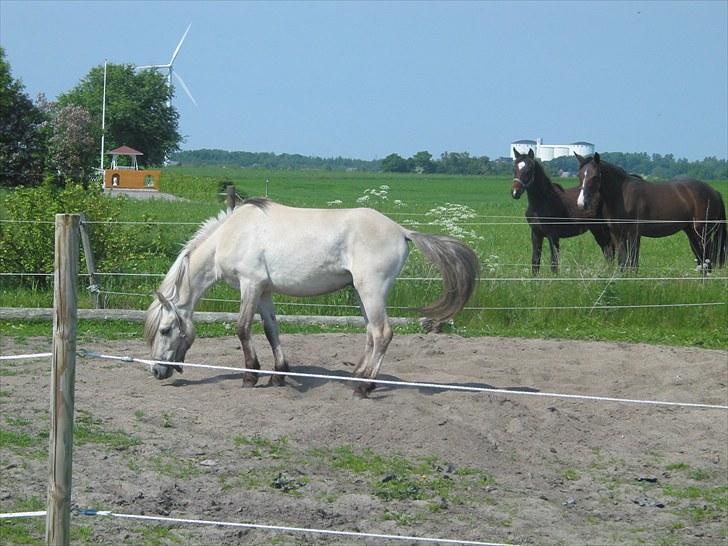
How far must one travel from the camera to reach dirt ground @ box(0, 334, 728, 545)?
5.51 metres

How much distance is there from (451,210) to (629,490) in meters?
10.0

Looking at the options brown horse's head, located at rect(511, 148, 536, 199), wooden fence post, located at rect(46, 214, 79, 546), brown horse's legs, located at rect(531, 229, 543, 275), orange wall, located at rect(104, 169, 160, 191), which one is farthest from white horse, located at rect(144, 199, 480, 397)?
orange wall, located at rect(104, 169, 160, 191)

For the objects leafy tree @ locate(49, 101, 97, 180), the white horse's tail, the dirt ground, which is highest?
leafy tree @ locate(49, 101, 97, 180)

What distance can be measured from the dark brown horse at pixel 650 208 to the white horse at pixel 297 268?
6.06 meters

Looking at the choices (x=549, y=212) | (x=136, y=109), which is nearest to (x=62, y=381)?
(x=549, y=212)

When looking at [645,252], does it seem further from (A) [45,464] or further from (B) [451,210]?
(A) [45,464]

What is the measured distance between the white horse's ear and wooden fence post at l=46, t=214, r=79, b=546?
15.5 ft

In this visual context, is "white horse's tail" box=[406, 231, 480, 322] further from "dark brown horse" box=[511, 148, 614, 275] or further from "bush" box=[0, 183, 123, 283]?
"dark brown horse" box=[511, 148, 614, 275]

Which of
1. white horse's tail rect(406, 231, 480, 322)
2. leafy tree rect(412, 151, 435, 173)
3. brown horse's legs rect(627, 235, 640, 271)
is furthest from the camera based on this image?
leafy tree rect(412, 151, 435, 173)

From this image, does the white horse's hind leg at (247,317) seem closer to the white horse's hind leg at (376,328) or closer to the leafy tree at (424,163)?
the white horse's hind leg at (376,328)

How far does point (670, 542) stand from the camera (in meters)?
5.44

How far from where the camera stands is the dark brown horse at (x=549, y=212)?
14406 mm

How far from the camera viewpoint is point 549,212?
14.9m

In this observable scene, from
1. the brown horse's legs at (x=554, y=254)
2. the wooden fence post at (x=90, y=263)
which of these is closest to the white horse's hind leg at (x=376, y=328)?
the wooden fence post at (x=90, y=263)
